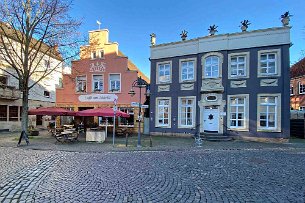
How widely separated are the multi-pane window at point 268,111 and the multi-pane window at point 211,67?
3.98 m

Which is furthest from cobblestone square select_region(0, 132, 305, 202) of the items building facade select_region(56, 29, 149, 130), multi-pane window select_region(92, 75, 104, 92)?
multi-pane window select_region(92, 75, 104, 92)

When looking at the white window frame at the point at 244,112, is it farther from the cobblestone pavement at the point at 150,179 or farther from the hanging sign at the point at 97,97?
the hanging sign at the point at 97,97

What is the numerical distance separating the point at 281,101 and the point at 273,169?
982 centimetres

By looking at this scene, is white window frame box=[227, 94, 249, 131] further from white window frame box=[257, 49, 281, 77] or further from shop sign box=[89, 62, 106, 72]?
shop sign box=[89, 62, 106, 72]

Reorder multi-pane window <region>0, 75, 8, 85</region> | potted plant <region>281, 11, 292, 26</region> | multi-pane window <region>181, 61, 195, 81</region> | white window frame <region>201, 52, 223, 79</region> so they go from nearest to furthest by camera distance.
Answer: potted plant <region>281, 11, 292, 26</region> < white window frame <region>201, 52, 223, 79</region> < multi-pane window <region>181, 61, 195, 81</region> < multi-pane window <region>0, 75, 8, 85</region>

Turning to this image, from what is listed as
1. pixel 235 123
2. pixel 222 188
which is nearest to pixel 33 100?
pixel 235 123

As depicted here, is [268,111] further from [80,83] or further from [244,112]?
[80,83]

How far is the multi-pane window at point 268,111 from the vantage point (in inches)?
620

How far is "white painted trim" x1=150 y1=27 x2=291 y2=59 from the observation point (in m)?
15.8

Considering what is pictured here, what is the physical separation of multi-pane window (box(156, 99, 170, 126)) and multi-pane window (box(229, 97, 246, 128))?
541 centimetres

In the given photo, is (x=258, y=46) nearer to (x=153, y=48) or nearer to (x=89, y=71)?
(x=153, y=48)

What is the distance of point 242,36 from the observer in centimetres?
1666

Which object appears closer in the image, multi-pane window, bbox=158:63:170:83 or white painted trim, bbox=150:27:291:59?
white painted trim, bbox=150:27:291:59

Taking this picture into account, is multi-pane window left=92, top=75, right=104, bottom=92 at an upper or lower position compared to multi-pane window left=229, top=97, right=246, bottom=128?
upper
